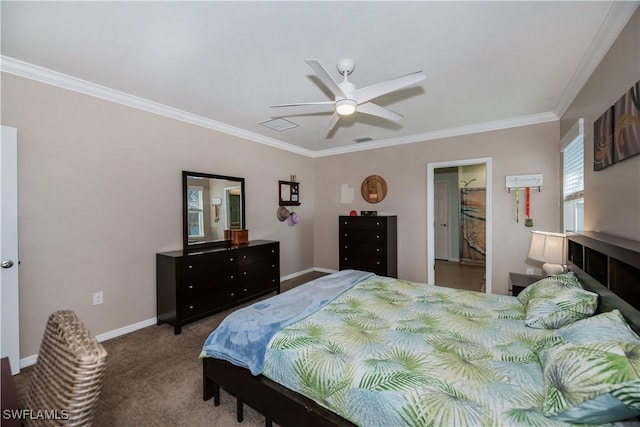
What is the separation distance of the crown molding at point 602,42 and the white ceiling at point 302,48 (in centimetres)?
1

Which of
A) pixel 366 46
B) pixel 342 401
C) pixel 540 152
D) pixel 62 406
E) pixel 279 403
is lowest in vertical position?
pixel 279 403

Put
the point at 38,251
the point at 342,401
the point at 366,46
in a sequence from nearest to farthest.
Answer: the point at 342,401 < the point at 366,46 < the point at 38,251

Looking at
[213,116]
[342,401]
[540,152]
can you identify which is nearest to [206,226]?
[213,116]

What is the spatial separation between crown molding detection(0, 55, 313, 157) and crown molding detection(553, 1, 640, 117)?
3893 mm

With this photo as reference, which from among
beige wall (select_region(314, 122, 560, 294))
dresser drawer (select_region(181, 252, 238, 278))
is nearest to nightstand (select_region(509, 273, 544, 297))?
beige wall (select_region(314, 122, 560, 294))

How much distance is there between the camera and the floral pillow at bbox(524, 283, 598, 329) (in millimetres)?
1619

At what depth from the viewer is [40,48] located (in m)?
2.14

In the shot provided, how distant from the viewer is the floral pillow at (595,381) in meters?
0.91

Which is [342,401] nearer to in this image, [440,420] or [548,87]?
[440,420]

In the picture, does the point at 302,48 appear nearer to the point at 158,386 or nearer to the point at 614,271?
the point at 614,271

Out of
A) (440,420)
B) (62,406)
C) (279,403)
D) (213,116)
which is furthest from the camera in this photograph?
(213,116)

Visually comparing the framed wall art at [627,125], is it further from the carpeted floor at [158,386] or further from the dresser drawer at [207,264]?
the dresser drawer at [207,264]

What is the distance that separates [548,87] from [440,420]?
10.9 ft

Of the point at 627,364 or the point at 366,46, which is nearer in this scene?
the point at 627,364
